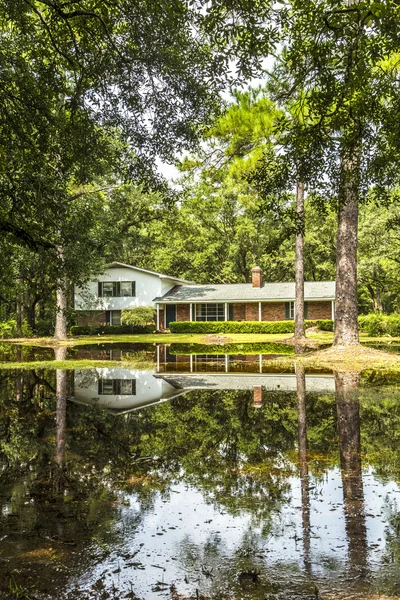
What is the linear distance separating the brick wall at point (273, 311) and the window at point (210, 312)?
3349 millimetres

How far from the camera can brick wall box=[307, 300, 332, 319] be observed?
36.3 metres

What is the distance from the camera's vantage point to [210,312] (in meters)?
39.3

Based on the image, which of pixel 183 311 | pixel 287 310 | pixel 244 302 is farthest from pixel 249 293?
pixel 183 311

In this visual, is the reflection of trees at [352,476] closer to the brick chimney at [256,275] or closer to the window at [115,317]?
the brick chimney at [256,275]

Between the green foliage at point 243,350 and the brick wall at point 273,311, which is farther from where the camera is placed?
the brick wall at point 273,311

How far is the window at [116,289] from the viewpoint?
38.2 m

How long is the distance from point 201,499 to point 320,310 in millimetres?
33412

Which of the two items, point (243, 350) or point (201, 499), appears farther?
point (243, 350)

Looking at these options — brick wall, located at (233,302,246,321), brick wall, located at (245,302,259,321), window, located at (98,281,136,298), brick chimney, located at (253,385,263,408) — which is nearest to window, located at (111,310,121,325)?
window, located at (98,281,136,298)

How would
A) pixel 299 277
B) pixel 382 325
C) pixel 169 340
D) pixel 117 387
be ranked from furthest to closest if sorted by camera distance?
pixel 169 340 → pixel 382 325 → pixel 299 277 → pixel 117 387

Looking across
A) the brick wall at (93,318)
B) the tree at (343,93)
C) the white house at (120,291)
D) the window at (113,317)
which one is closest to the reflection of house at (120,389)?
the tree at (343,93)

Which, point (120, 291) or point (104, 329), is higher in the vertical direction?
point (120, 291)

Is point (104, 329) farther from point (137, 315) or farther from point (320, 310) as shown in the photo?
point (320, 310)

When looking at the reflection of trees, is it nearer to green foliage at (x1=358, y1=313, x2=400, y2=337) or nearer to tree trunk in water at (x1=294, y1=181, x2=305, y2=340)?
tree trunk in water at (x1=294, y1=181, x2=305, y2=340)
